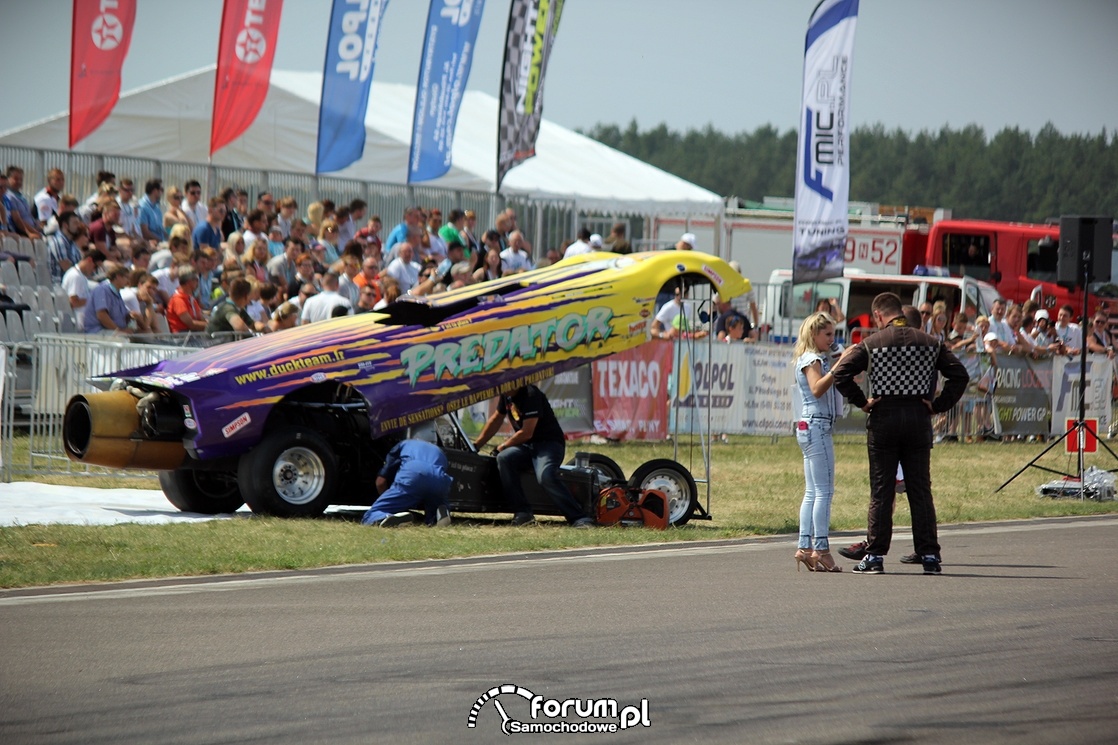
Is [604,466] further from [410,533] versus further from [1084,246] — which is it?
[1084,246]

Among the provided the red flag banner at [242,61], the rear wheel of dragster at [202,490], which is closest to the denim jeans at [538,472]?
the rear wheel of dragster at [202,490]

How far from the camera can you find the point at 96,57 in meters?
20.9

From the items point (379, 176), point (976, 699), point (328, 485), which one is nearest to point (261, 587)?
point (328, 485)

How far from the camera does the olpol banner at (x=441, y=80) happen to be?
2533 cm

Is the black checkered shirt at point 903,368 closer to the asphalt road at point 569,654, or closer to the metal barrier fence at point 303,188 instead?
the asphalt road at point 569,654

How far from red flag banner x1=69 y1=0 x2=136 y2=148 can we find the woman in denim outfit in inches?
539

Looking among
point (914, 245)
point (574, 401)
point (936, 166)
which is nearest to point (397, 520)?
point (574, 401)

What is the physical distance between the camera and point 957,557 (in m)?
11.4

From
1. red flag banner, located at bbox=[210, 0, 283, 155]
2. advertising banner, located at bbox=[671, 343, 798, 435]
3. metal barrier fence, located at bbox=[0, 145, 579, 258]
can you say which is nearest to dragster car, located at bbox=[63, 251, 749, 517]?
advertising banner, located at bbox=[671, 343, 798, 435]

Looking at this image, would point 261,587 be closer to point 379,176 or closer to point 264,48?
point 264,48

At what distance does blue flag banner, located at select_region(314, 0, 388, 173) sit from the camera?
24.2 m

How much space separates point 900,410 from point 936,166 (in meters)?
108

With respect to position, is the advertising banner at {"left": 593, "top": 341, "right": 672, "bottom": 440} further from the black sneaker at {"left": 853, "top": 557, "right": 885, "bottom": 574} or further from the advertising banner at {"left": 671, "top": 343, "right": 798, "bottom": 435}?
the black sneaker at {"left": 853, "top": 557, "right": 885, "bottom": 574}

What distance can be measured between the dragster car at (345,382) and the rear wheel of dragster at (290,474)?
0.04ft
